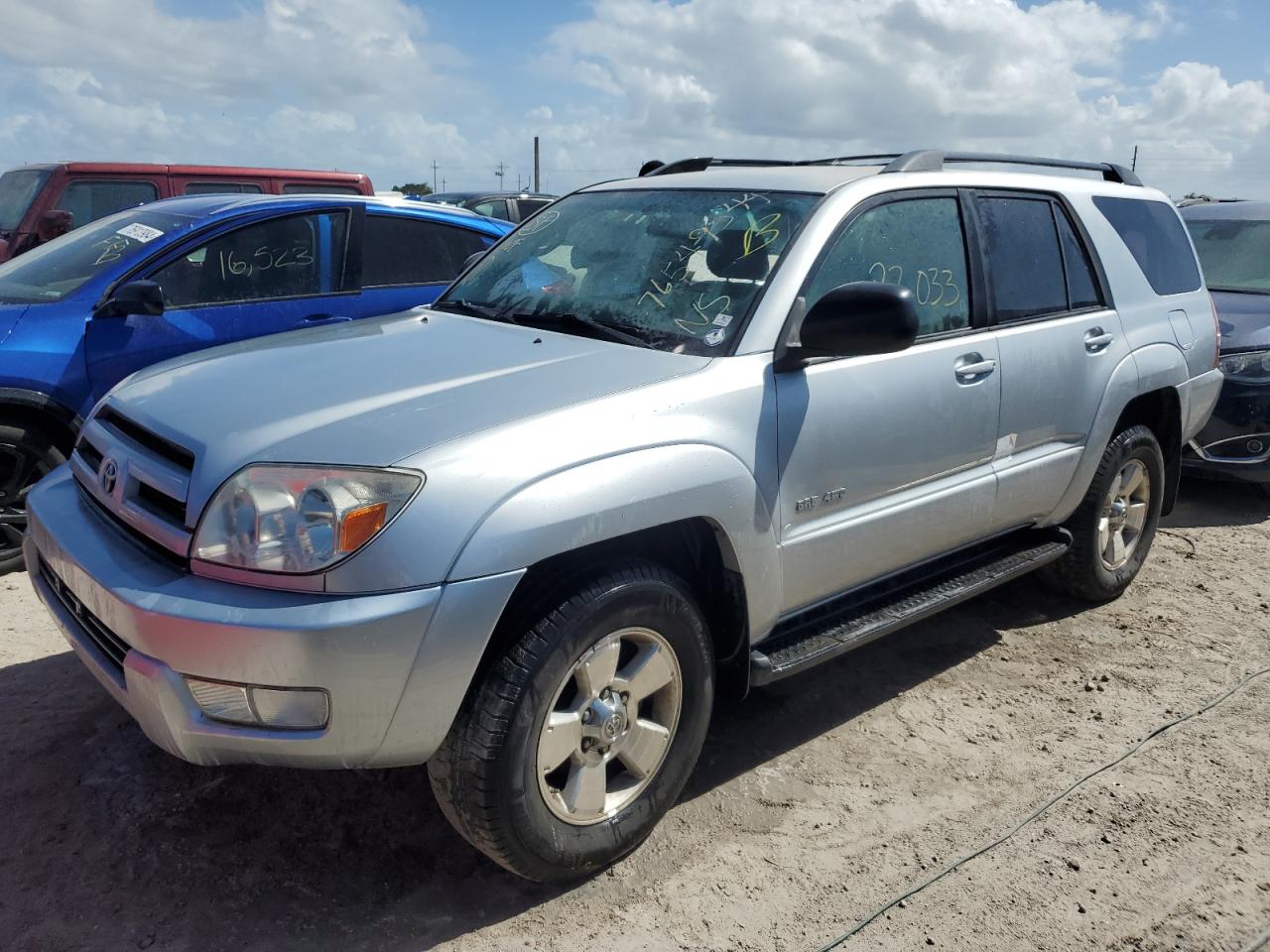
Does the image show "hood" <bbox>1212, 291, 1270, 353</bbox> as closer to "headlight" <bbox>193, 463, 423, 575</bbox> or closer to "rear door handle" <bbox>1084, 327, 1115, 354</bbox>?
"rear door handle" <bbox>1084, 327, 1115, 354</bbox>

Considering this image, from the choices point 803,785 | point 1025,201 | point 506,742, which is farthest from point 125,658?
point 1025,201

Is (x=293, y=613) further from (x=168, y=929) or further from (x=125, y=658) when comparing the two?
(x=168, y=929)

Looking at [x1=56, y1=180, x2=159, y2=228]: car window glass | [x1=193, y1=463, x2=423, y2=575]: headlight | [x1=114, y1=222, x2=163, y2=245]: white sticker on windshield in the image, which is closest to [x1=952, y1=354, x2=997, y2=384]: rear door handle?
[x1=193, y1=463, x2=423, y2=575]: headlight

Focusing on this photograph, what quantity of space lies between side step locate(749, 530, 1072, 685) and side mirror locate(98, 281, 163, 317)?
329cm

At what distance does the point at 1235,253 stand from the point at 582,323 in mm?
6300

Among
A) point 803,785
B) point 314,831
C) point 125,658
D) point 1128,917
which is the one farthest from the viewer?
point 803,785

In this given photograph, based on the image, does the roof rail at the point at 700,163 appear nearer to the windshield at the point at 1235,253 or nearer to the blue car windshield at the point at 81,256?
the blue car windshield at the point at 81,256

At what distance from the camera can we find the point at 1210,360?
4879 mm

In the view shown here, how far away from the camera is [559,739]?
252 centimetres

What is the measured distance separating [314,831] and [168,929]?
18.7 inches

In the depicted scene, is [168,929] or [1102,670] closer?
[168,929]

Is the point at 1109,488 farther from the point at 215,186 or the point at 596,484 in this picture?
the point at 215,186

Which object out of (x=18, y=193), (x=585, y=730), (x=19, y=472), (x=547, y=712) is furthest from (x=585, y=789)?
(x=18, y=193)

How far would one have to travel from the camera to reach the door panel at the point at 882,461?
2963 mm
